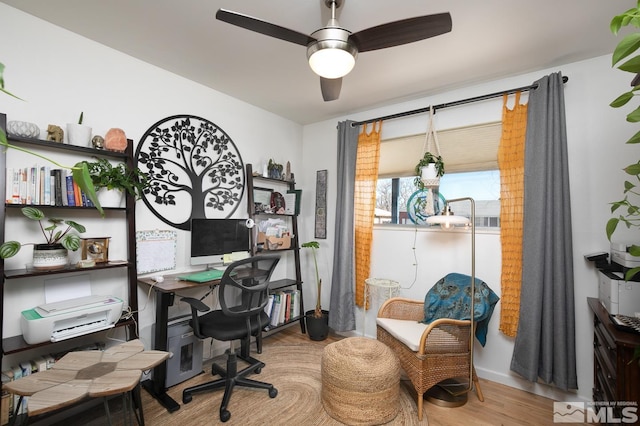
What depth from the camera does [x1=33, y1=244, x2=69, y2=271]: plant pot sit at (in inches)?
70.2

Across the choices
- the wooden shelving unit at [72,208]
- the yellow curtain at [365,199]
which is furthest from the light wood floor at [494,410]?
the yellow curtain at [365,199]

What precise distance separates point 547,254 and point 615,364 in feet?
2.72

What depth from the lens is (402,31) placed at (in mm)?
1507

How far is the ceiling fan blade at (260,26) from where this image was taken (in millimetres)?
1419

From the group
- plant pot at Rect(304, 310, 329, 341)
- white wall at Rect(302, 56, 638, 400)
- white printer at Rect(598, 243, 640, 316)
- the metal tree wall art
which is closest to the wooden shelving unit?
the metal tree wall art

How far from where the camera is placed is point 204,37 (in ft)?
6.84

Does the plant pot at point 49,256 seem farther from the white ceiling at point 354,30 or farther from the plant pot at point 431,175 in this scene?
the plant pot at point 431,175

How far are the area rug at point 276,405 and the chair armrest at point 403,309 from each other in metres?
0.54

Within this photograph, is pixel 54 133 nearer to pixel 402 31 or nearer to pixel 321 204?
pixel 402 31

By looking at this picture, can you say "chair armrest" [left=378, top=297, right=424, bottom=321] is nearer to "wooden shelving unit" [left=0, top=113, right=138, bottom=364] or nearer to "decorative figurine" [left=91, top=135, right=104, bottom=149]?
"wooden shelving unit" [left=0, top=113, right=138, bottom=364]

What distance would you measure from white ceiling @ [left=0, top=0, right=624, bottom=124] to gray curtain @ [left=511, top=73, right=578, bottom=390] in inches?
14.3

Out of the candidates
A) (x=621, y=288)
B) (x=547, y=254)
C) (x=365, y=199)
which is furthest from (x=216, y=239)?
(x=621, y=288)

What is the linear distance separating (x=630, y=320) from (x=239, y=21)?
259 centimetres

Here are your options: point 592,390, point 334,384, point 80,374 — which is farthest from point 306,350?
point 592,390
